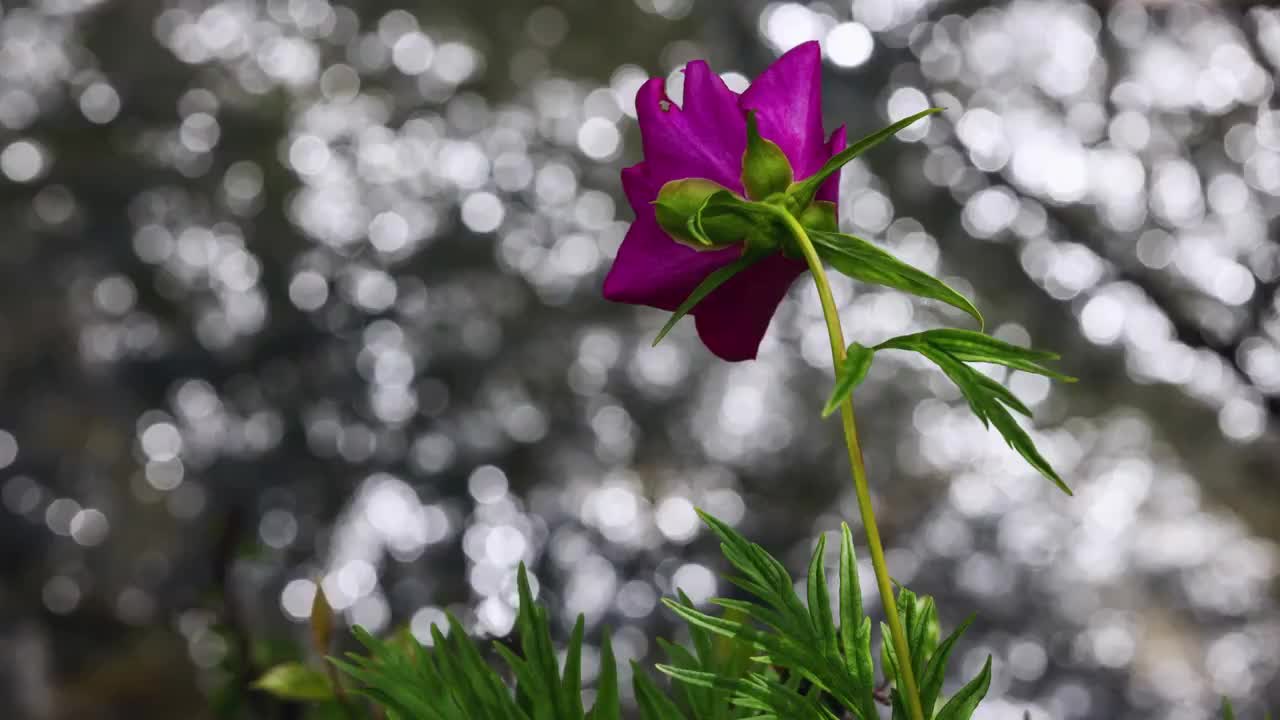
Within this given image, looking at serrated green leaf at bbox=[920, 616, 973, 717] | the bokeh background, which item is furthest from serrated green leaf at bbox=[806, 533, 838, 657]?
the bokeh background

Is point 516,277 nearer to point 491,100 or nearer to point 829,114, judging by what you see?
point 491,100

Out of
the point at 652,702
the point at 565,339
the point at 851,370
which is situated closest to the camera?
the point at 851,370

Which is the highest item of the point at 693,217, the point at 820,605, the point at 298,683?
the point at 693,217

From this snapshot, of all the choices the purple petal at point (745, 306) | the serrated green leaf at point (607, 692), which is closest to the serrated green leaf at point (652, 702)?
the serrated green leaf at point (607, 692)

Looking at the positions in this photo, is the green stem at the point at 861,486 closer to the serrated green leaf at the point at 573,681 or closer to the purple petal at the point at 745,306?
the purple petal at the point at 745,306

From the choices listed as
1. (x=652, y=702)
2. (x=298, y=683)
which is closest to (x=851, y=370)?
(x=652, y=702)

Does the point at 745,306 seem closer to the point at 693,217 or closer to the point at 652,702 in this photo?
the point at 693,217
